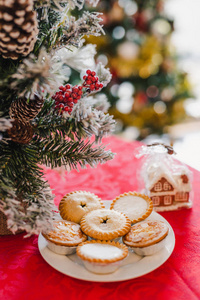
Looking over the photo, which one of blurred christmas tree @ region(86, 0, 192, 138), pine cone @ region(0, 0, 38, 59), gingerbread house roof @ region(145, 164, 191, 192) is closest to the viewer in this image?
pine cone @ region(0, 0, 38, 59)

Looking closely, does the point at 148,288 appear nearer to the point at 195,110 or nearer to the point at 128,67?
the point at 128,67

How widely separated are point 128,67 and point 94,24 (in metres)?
1.74

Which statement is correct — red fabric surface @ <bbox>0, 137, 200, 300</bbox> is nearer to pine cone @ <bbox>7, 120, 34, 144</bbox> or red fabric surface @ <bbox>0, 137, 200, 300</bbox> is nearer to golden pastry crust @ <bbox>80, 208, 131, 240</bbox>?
golden pastry crust @ <bbox>80, 208, 131, 240</bbox>

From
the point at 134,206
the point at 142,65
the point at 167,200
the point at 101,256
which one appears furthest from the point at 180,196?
the point at 142,65

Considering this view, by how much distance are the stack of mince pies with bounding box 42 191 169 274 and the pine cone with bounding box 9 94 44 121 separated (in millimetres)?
277

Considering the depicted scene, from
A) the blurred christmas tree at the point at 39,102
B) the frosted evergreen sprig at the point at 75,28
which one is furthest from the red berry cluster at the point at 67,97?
the frosted evergreen sprig at the point at 75,28

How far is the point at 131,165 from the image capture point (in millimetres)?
1308

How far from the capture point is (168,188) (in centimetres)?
96

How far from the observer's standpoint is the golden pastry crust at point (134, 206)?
0.81 m

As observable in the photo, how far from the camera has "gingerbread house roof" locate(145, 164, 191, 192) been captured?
944 millimetres

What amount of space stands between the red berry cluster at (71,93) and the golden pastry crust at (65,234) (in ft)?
0.94

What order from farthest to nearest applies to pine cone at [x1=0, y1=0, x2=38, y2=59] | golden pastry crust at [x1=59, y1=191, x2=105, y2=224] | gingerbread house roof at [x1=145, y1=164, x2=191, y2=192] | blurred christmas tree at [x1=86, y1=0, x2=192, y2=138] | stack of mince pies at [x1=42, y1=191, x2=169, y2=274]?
blurred christmas tree at [x1=86, y1=0, x2=192, y2=138], gingerbread house roof at [x1=145, y1=164, x2=191, y2=192], golden pastry crust at [x1=59, y1=191, x2=105, y2=224], stack of mince pies at [x1=42, y1=191, x2=169, y2=274], pine cone at [x1=0, y1=0, x2=38, y2=59]

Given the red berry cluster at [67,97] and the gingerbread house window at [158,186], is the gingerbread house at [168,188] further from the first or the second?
the red berry cluster at [67,97]

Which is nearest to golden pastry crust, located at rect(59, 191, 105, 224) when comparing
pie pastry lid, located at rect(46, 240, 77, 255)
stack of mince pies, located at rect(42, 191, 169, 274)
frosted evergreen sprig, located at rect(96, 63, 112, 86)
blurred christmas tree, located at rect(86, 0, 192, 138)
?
stack of mince pies, located at rect(42, 191, 169, 274)
